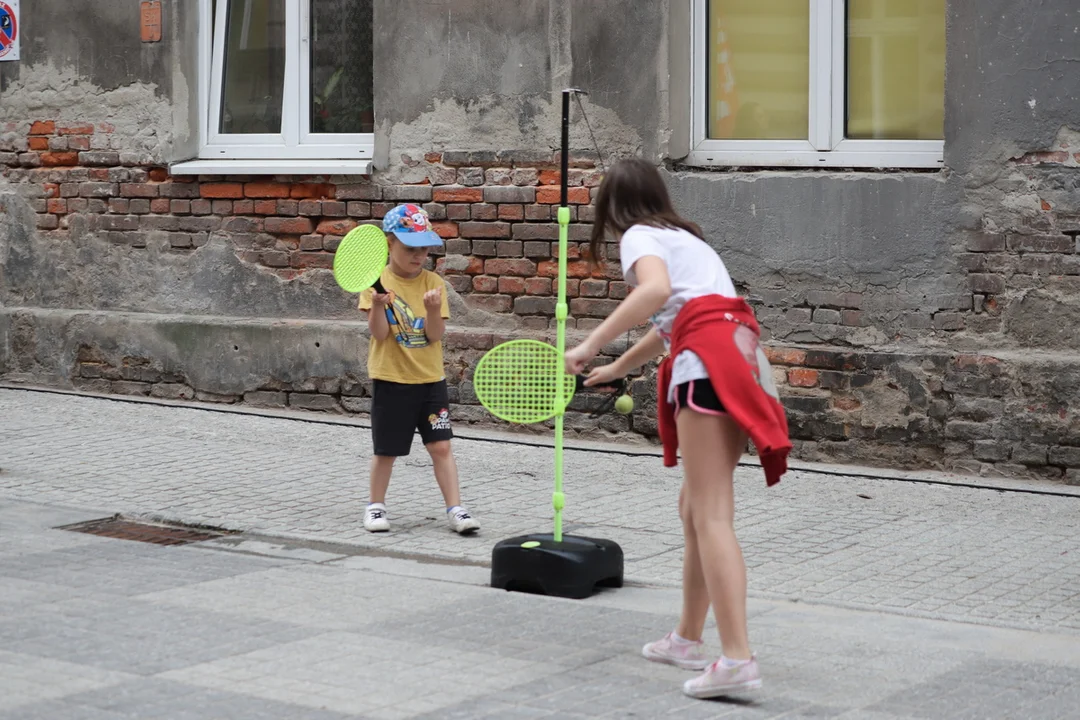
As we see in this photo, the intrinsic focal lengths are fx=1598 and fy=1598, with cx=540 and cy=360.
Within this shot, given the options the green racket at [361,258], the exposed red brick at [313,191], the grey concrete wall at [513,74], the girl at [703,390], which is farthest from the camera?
the exposed red brick at [313,191]

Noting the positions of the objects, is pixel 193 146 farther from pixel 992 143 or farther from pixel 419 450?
pixel 992 143

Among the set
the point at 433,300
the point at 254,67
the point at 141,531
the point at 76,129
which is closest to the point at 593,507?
the point at 433,300

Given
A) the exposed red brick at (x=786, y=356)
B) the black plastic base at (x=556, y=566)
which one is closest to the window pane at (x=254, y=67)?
the exposed red brick at (x=786, y=356)

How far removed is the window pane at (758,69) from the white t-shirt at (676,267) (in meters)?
4.42

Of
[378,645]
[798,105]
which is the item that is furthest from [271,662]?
[798,105]

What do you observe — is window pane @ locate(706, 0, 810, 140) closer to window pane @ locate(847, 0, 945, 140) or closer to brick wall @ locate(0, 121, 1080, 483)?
window pane @ locate(847, 0, 945, 140)

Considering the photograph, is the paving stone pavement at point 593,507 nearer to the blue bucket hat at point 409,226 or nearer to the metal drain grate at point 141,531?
the metal drain grate at point 141,531

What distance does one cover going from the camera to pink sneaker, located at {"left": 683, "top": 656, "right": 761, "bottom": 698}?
481 cm

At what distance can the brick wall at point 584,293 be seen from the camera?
8359mm

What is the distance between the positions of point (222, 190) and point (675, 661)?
6678 mm

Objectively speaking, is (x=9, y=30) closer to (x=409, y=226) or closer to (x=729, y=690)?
(x=409, y=226)

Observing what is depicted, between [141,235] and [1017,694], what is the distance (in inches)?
315

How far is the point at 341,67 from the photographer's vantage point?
10.8 metres

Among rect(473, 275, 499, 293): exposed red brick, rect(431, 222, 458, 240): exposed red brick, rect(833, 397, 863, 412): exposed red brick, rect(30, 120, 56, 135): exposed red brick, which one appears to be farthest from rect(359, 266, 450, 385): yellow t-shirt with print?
rect(30, 120, 56, 135): exposed red brick
